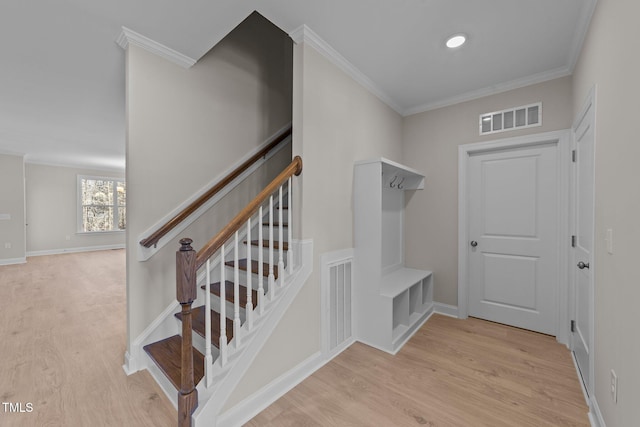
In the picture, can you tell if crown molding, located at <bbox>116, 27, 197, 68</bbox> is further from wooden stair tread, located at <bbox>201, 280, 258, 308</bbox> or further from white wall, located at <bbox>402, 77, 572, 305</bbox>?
white wall, located at <bbox>402, 77, 572, 305</bbox>

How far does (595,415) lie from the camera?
59.6 inches

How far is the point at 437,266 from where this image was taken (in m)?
3.21

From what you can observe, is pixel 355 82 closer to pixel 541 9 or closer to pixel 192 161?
pixel 541 9

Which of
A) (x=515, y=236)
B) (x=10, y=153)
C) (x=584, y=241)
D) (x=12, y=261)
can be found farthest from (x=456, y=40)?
(x=12, y=261)

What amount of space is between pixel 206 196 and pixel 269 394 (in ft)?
5.18

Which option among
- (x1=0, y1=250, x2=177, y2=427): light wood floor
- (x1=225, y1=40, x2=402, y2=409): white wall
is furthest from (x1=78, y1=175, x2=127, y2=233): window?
(x1=225, y1=40, x2=402, y2=409): white wall

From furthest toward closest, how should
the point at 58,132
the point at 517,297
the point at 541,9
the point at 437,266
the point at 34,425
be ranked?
1. the point at 58,132
2. the point at 437,266
3. the point at 517,297
4. the point at 541,9
5. the point at 34,425

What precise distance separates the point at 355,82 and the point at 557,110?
195cm

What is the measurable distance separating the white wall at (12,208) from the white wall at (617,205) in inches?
364

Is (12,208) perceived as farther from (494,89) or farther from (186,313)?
(494,89)

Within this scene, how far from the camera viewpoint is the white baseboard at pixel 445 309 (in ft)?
10.1

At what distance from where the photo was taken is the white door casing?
169 centimetres

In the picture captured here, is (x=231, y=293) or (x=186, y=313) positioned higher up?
(x=186, y=313)

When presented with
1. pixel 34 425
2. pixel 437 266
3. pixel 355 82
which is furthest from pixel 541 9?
pixel 34 425
